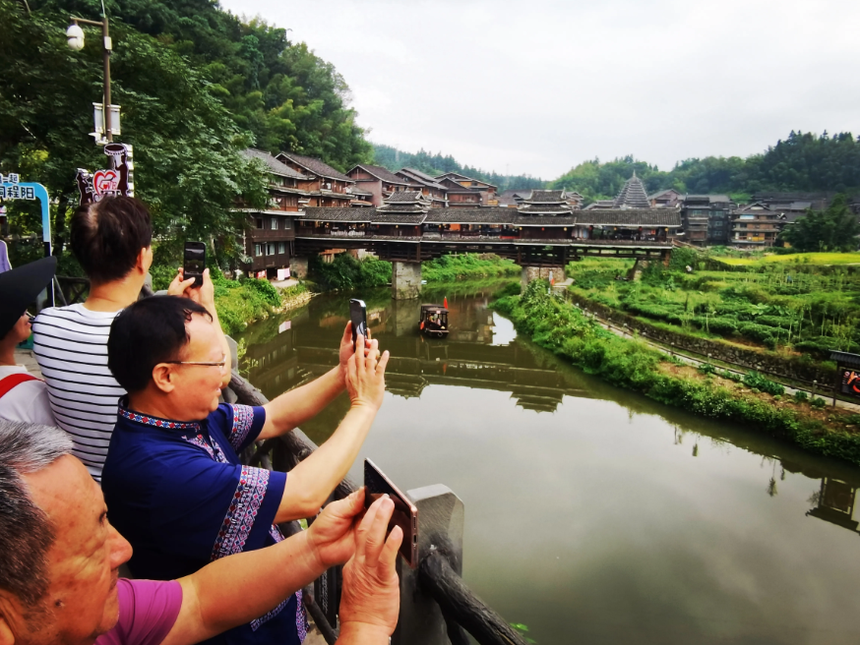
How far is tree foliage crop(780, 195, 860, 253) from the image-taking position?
32719 mm

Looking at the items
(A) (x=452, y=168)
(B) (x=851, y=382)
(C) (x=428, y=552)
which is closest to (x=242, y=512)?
(C) (x=428, y=552)

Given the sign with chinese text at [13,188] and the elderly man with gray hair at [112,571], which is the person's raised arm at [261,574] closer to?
the elderly man with gray hair at [112,571]

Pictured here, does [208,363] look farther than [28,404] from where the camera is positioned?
No

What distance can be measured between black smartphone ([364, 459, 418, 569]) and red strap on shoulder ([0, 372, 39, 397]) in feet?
4.54

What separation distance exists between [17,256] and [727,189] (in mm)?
69653

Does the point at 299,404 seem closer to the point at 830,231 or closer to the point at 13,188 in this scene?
the point at 13,188

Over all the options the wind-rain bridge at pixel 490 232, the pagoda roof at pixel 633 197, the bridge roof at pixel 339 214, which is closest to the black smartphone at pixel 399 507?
the wind-rain bridge at pixel 490 232

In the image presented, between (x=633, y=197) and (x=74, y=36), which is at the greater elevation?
(x=633, y=197)

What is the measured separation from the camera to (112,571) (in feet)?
3.01

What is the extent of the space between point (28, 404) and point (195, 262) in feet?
2.60

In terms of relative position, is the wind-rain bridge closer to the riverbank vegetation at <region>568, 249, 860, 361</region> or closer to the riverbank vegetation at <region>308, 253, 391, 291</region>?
the riverbank vegetation at <region>308, 253, 391, 291</region>

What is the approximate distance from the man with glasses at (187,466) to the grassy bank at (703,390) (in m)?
11.4

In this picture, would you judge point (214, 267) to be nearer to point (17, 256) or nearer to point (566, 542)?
point (17, 256)

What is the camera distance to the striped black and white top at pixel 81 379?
1.65 metres
